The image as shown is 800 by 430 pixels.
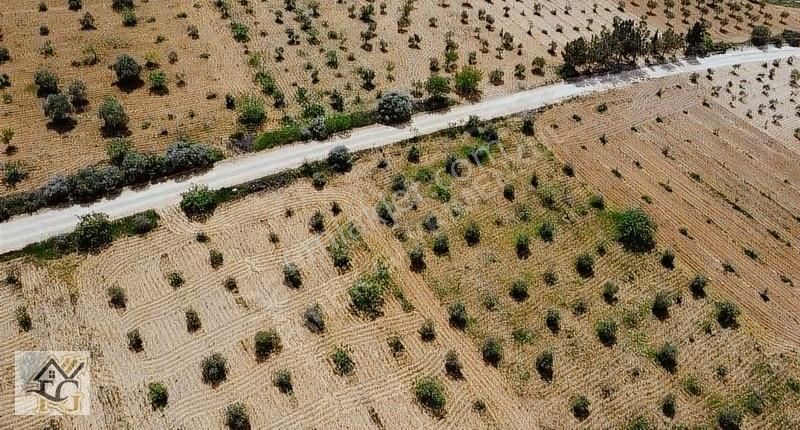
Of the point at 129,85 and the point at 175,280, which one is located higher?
the point at 129,85

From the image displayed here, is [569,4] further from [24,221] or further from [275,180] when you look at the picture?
[24,221]

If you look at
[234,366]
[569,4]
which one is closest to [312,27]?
[569,4]

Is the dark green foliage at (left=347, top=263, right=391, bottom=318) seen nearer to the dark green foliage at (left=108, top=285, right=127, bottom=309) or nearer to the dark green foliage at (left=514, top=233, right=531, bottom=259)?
the dark green foliage at (left=514, top=233, right=531, bottom=259)

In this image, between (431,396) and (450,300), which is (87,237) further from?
(431,396)

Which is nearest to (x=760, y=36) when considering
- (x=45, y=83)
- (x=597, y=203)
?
(x=597, y=203)

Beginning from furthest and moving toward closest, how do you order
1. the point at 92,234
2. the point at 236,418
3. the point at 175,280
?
the point at 92,234 < the point at 175,280 < the point at 236,418

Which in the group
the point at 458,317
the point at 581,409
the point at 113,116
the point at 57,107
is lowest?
the point at 581,409

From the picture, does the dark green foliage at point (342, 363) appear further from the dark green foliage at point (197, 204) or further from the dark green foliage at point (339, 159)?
the dark green foliage at point (339, 159)
